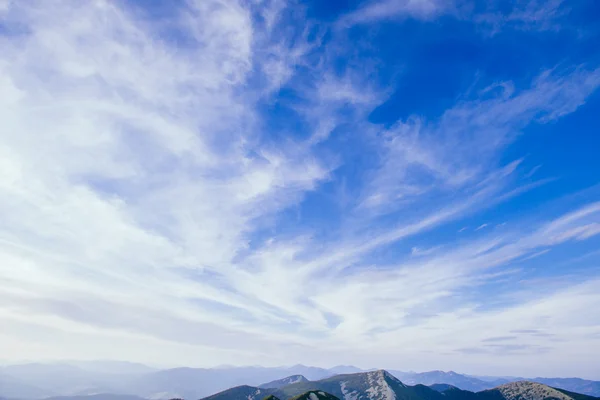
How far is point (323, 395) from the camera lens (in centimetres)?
17562

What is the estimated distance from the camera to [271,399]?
496 feet

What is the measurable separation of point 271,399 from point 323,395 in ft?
125

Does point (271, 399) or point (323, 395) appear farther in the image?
point (323, 395)
